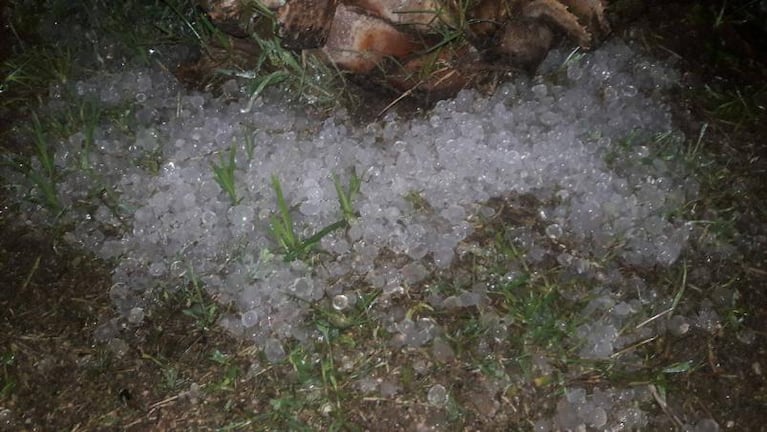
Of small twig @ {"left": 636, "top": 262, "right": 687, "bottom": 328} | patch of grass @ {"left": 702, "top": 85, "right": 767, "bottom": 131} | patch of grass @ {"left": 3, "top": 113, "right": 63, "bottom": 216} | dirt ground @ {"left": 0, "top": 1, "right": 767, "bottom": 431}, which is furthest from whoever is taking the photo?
patch of grass @ {"left": 702, "top": 85, "right": 767, "bottom": 131}

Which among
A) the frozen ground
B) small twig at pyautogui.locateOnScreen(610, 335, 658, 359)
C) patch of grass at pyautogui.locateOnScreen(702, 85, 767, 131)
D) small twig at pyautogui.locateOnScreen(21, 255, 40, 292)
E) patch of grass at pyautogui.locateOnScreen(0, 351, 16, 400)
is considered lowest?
patch of grass at pyautogui.locateOnScreen(0, 351, 16, 400)

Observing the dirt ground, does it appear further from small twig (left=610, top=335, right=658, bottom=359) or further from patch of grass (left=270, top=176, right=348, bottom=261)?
patch of grass (left=270, top=176, right=348, bottom=261)

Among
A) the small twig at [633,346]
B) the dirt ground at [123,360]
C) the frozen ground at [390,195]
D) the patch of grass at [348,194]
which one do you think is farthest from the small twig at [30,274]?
the small twig at [633,346]

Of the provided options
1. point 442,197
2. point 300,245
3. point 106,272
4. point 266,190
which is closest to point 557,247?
point 442,197

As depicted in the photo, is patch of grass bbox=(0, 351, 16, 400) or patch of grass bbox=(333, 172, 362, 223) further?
patch of grass bbox=(333, 172, 362, 223)

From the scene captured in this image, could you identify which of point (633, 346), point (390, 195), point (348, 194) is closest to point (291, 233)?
point (348, 194)

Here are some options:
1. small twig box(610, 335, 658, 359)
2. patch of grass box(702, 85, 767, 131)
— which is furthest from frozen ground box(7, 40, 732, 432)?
patch of grass box(702, 85, 767, 131)
